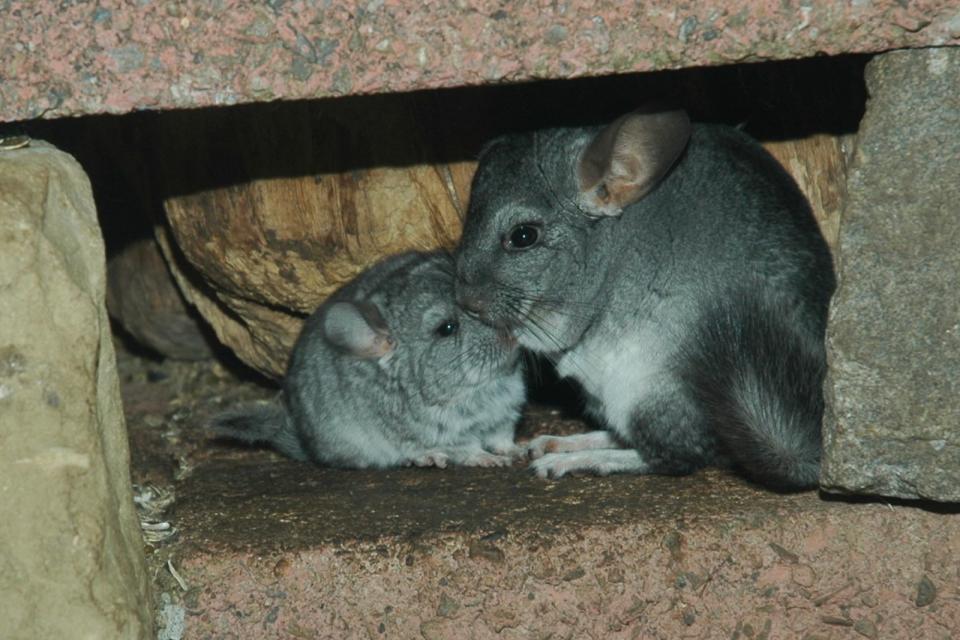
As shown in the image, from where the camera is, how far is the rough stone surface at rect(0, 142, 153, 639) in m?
3.01

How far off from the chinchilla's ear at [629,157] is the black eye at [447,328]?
2.13ft

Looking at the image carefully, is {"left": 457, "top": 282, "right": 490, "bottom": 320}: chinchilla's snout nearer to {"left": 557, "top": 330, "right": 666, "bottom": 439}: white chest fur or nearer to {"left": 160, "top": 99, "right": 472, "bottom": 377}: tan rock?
{"left": 557, "top": 330, "right": 666, "bottom": 439}: white chest fur

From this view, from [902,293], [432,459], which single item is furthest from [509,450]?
[902,293]

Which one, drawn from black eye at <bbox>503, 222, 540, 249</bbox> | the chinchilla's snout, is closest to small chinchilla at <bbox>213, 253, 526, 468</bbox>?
the chinchilla's snout

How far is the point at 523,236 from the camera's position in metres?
4.12

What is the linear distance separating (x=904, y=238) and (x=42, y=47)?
7.01ft

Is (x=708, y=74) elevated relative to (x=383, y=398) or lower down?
elevated

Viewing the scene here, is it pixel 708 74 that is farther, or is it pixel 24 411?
pixel 708 74

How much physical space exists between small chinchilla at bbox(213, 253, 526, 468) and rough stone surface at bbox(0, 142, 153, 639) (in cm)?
132

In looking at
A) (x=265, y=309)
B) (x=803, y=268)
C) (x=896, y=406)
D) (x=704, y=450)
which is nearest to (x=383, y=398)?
(x=265, y=309)

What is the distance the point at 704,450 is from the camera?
4.05 meters

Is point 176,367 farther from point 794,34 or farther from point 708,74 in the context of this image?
point 794,34

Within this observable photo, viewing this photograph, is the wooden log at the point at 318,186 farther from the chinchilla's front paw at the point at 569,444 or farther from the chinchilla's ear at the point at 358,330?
the chinchilla's front paw at the point at 569,444

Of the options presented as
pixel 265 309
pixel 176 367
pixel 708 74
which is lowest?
pixel 176 367
